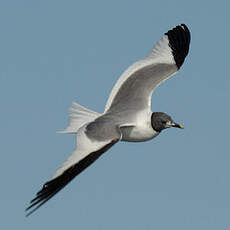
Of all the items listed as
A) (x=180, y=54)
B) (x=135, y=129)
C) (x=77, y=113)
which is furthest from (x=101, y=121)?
(x=180, y=54)

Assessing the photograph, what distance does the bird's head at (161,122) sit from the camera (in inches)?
460

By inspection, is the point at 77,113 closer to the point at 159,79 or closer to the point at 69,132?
the point at 69,132

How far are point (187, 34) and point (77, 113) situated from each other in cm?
361

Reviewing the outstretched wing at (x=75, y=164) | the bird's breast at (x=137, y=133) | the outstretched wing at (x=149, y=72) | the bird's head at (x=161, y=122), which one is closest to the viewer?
the outstretched wing at (x=75, y=164)

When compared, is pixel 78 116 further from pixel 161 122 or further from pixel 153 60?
pixel 153 60

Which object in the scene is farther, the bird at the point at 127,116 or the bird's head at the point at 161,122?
the bird's head at the point at 161,122

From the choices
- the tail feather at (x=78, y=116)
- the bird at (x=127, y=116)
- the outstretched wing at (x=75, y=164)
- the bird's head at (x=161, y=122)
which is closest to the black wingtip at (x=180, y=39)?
the bird at (x=127, y=116)

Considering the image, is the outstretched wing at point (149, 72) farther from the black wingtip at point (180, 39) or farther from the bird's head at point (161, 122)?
the bird's head at point (161, 122)

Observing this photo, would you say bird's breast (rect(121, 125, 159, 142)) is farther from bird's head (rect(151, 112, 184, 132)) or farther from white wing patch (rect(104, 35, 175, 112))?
white wing patch (rect(104, 35, 175, 112))

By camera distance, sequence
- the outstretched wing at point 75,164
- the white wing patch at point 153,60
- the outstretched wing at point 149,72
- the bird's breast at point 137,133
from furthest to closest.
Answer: the white wing patch at point 153,60 < the outstretched wing at point 149,72 < the bird's breast at point 137,133 < the outstretched wing at point 75,164

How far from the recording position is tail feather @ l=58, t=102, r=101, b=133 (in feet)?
40.0

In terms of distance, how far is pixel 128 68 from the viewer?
1319 centimetres

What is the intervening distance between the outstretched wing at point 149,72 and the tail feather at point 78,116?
1.26 feet

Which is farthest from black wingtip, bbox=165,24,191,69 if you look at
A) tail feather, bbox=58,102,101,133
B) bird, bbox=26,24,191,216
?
tail feather, bbox=58,102,101,133
